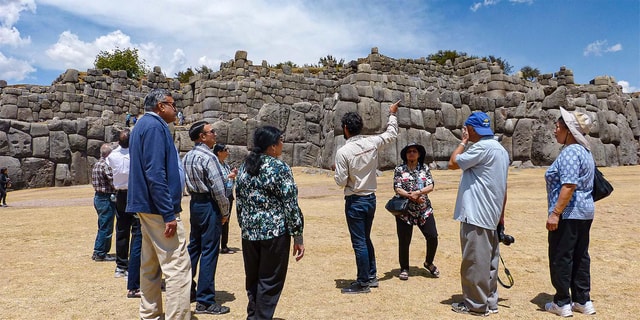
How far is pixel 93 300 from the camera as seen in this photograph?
4.70m

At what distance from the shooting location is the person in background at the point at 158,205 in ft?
11.7

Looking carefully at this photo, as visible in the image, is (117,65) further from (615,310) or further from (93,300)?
(615,310)

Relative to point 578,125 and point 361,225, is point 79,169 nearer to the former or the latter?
point 361,225

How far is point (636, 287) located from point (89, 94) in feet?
90.6

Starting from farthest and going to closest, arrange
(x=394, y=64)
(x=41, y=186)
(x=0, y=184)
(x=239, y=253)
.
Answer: (x=394, y=64)
(x=41, y=186)
(x=0, y=184)
(x=239, y=253)

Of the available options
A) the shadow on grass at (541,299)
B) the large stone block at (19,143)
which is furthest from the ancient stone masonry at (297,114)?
the shadow on grass at (541,299)

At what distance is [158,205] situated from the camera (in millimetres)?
3520

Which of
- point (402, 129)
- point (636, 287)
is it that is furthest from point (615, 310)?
point (402, 129)

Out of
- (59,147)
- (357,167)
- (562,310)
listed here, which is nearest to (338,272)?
(357,167)

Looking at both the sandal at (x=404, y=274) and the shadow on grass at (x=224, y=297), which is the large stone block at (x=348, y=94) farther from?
the shadow on grass at (x=224, y=297)

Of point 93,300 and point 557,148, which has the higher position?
point 557,148

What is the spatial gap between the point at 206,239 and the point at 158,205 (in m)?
0.93

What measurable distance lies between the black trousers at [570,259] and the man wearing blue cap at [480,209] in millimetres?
544

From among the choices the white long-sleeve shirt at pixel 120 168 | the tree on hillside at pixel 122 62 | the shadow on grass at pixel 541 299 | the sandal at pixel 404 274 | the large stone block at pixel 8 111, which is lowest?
the shadow on grass at pixel 541 299
